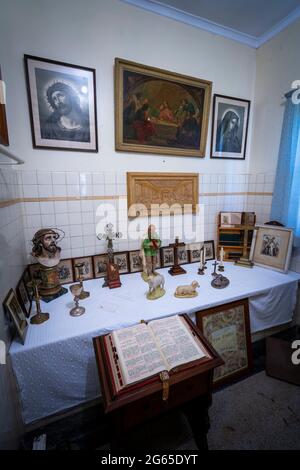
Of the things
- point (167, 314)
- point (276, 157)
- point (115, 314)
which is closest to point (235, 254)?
point (276, 157)

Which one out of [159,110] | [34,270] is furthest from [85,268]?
[159,110]

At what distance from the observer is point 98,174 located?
1.62m

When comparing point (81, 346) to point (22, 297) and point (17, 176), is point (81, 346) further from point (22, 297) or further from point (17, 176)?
point (17, 176)

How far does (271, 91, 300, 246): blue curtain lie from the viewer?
5.33 feet

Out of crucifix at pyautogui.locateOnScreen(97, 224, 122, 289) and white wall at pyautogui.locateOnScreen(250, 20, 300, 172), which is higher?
white wall at pyautogui.locateOnScreen(250, 20, 300, 172)

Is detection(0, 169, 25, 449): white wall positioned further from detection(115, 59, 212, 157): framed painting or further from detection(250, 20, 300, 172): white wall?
detection(250, 20, 300, 172): white wall

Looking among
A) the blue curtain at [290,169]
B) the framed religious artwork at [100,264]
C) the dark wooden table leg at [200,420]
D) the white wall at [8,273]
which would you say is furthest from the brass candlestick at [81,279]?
the blue curtain at [290,169]

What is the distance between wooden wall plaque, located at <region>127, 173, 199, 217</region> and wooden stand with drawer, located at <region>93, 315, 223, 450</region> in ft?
3.71

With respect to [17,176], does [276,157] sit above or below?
above

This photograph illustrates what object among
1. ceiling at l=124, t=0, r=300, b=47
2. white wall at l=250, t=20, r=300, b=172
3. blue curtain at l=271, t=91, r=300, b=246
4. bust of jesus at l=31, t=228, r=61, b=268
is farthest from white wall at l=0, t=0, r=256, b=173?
blue curtain at l=271, t=91, r=300, b=246

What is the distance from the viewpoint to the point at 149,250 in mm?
1617

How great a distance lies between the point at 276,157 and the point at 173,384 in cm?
207

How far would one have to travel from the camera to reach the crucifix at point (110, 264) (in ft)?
5.09

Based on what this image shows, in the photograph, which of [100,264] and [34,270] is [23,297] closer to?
[34,270]
